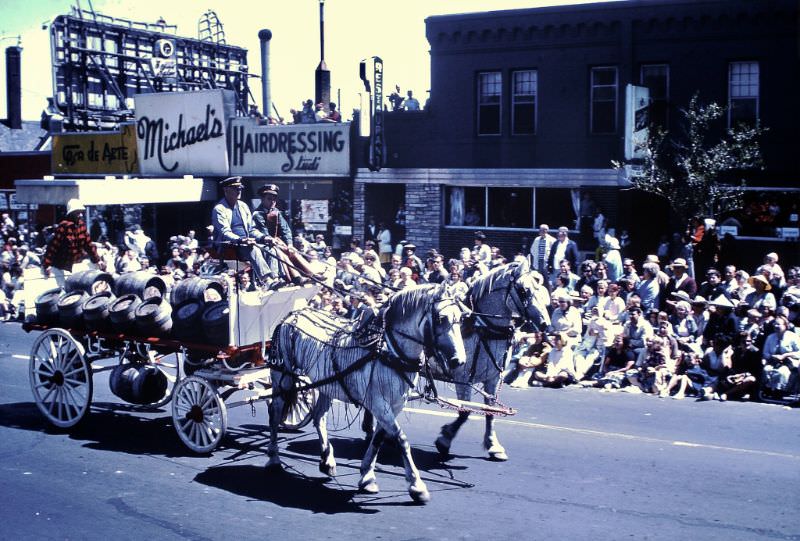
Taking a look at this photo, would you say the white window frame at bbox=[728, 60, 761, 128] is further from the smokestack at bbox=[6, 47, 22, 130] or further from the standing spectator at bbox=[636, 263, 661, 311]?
the smokestack at bbox=[6, 47, 22, 130]

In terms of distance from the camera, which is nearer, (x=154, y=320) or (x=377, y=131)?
(x=154, y=320)

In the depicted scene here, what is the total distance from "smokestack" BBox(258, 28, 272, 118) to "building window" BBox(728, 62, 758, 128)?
18.4m

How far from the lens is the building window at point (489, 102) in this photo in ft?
80.9

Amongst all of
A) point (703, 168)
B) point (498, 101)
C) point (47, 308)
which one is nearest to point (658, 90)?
point (703, 168)

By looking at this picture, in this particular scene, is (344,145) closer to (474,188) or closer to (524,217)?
(474,188)

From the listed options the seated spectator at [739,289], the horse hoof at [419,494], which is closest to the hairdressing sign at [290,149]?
the seated spectator at [739,289]

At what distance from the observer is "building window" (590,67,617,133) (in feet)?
75.7

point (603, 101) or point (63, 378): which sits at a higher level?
point (603, 101)

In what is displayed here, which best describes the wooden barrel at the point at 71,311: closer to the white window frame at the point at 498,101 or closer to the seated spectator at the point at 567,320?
the seated spectator at the point at 567,320

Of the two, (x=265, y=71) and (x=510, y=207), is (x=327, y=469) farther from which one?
(x=265, y=71)

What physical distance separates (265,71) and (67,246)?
2453 centimetres

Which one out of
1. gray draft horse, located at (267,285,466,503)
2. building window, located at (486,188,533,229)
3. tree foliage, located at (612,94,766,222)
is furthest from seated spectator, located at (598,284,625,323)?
building window, located at (486,188,533,229)

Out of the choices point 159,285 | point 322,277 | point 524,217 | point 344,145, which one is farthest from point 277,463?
point 344,145

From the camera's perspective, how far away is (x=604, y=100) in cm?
2322
